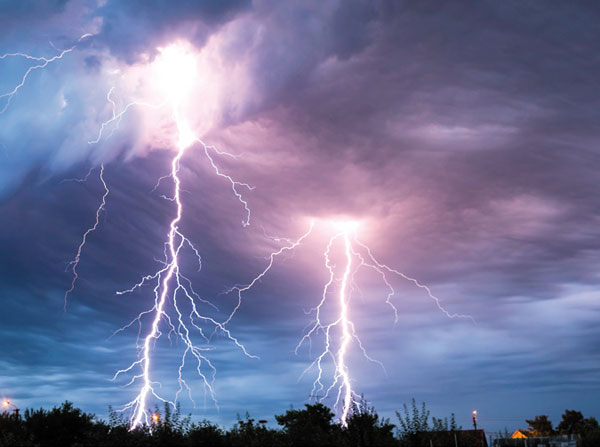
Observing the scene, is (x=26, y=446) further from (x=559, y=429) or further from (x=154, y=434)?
(x=559, y=429)

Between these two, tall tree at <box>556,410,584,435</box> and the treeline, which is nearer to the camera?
the treeline

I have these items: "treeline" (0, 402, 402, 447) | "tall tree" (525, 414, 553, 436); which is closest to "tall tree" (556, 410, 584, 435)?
"tall tree" (525, 414, 553, 436)

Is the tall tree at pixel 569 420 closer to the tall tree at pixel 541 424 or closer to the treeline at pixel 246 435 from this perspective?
the tall tree at pixel 541 424

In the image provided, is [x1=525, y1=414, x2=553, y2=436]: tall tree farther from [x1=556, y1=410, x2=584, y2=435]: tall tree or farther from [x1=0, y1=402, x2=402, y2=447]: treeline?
[x1=0, y1=402, x2=402, y2=447]: treeline

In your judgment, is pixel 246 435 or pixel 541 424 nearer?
pixel 246 435

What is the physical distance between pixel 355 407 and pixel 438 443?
2.70 metres

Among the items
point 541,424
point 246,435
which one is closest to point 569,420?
point 541,424

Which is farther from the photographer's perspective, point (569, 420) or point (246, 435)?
point (569, 420)

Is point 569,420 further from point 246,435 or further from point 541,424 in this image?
point 246,435

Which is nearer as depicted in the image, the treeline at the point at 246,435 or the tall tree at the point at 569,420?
the treeline at the point at 246,435

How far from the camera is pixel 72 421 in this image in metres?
23.5

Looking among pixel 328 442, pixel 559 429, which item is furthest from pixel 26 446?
pixel 559 429

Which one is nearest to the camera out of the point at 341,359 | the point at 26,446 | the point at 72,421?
the point at 26,446

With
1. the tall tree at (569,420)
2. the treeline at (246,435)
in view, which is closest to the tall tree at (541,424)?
the tall tree at (569,420)
